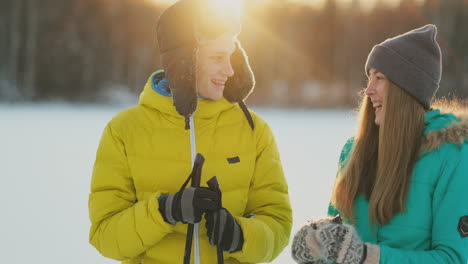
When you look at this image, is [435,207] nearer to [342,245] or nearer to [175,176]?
[342,245]

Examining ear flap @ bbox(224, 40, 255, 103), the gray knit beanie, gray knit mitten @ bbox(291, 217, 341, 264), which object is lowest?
gray knit mitten @ bbox(291, 217, 341, 264)

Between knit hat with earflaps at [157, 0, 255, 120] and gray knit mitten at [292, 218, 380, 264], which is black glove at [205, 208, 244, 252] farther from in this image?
knit hat with earflaps at [157, 0, 255, 120]

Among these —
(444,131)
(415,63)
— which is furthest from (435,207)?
(415,63)

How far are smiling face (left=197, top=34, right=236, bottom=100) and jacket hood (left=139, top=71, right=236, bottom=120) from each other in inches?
1.7

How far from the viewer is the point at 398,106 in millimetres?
1853

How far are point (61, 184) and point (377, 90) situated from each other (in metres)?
4.91

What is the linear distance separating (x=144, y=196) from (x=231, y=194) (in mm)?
315

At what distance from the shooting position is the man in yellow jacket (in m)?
1.85

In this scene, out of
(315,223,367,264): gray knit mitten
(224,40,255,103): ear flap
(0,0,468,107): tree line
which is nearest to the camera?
(315,223,367,264): gray knit mitten

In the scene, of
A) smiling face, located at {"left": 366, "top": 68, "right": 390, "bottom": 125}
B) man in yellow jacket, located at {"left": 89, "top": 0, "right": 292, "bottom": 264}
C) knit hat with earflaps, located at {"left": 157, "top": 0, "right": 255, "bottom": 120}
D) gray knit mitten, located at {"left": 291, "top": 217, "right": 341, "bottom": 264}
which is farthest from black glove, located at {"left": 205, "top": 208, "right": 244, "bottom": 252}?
smiling face, located at {"left": 366, "top": 68, "right": 390, "bottom": 125}

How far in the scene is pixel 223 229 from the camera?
1.78 m

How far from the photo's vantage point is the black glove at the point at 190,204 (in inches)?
67.6

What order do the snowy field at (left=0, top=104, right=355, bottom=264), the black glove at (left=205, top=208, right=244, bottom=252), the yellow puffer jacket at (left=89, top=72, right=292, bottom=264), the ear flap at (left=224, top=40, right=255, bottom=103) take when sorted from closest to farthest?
1. the black glove at (left=205, top=208, right=244, bottom=252)
2. the yellow puffer jacket at (left=89, top=72, right=292, bottom=264)
3. the ear flap at (left=224, top=40, right=255, bottom=103)
4. the snowy field at (left=0, top=104, right=355, bottom=264)

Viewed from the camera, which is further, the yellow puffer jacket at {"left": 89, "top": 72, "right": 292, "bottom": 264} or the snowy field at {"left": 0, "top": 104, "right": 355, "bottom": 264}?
the snowy field at {"left": 0, "top": 104, "right": 355, "bottom": 264}
